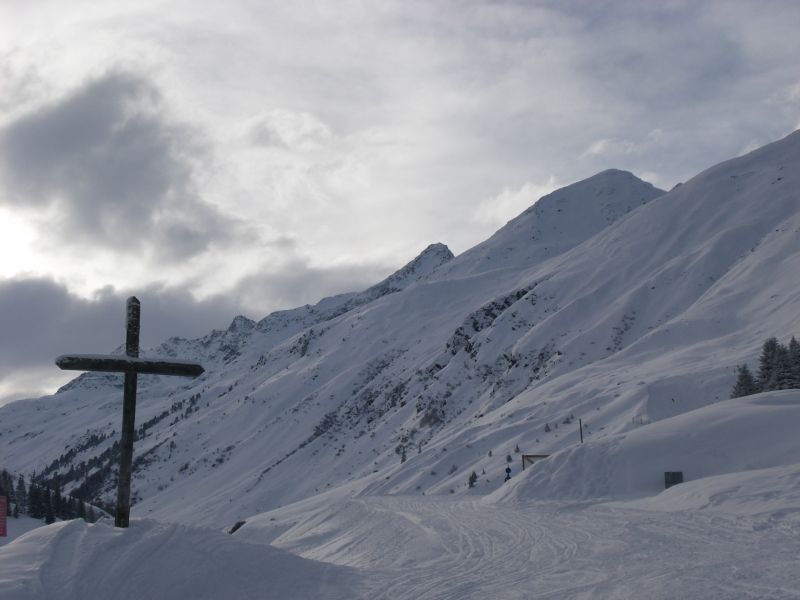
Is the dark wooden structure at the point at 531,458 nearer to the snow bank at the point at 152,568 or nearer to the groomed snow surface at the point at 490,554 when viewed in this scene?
the groomed snow surface at the point at 490,554

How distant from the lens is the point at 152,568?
423 inches

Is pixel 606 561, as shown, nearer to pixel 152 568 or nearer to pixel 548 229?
pixel 152 568

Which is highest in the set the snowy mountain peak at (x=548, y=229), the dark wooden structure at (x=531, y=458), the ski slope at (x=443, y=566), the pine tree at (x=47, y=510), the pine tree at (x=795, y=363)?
the snowy mountain peak at (x=548, y=229)

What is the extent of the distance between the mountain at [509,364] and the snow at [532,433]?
392 millimetres

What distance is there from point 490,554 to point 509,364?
238 ft

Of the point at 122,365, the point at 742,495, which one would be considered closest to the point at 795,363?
the point at 742,495

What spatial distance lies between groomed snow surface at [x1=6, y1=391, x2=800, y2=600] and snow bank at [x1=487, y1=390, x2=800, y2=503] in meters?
0.49

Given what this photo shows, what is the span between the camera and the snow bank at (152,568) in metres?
10.1

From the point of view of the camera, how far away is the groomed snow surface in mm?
9969

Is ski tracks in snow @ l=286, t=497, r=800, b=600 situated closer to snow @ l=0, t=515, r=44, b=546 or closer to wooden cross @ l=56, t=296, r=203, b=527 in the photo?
wooden cross @ l=56, t=296, r=203, b=527

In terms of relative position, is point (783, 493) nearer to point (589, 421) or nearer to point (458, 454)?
point (589, 421)

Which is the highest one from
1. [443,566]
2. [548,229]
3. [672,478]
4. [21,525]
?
[548,229]

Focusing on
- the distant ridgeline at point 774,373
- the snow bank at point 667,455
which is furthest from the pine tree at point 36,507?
the distant ridgeline at point 774,373

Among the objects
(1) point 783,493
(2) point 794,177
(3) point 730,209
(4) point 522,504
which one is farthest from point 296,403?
(1) point 783,493
